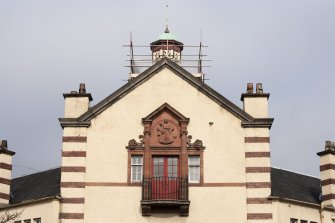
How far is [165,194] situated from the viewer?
4225cm

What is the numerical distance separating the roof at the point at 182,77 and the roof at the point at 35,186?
13.5ft

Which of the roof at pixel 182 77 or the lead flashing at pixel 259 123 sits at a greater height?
the roof at pixel 182 77

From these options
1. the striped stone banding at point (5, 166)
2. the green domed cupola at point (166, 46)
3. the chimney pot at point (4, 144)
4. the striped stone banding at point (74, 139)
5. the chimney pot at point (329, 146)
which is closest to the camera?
the striped stone banding at point (74, 139)

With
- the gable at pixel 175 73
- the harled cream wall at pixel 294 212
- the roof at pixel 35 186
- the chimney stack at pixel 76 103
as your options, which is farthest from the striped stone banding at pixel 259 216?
the chimney stack at pixel 76 103

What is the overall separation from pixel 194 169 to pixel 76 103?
7797 mm

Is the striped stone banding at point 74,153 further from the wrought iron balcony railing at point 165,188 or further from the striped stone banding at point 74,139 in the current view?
the wrought iron balcony railing at point 165,188

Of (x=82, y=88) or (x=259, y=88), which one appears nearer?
(x=259, y=88)

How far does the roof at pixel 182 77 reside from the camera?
43781 millimetres

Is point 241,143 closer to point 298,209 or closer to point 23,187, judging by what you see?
point 298,209

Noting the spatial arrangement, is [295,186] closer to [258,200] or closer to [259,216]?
[258,200]

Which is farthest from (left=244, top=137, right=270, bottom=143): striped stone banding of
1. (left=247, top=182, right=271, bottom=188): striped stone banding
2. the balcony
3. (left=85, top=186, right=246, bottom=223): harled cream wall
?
the balcony

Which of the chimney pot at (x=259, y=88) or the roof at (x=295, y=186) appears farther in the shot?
the chimney pot at (x=259, y=88)

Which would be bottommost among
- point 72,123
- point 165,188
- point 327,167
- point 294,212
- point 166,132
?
point 294,212

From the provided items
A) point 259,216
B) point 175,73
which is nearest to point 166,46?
point 175,73
